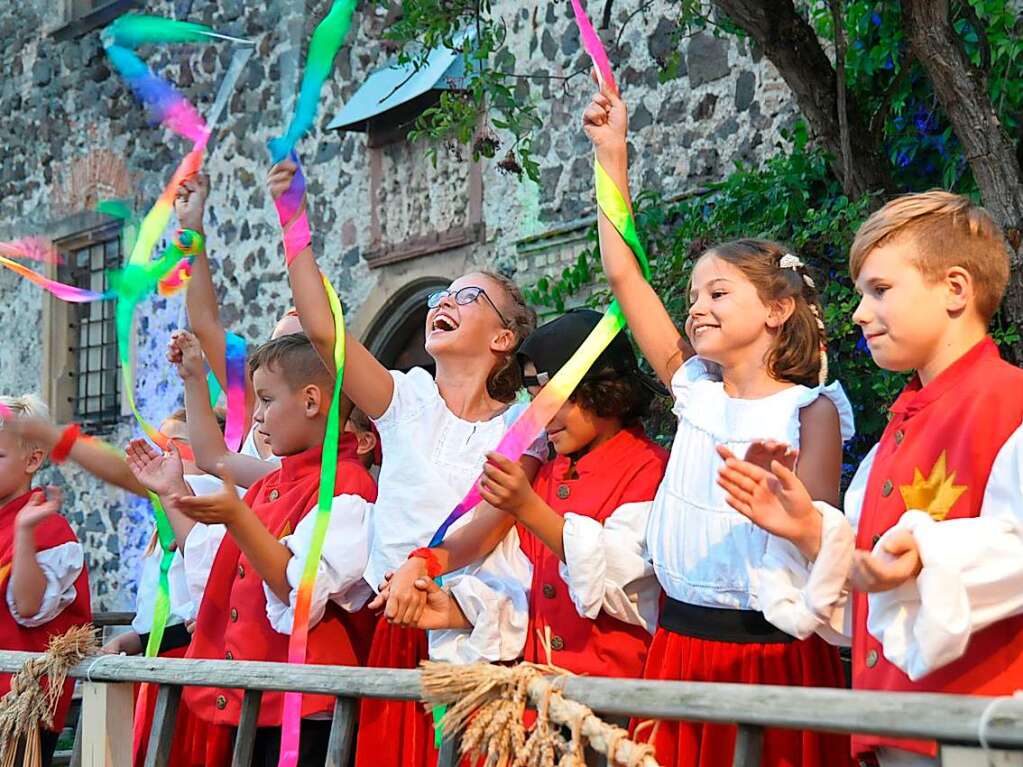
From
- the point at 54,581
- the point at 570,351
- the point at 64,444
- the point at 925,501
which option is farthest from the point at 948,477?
the point at 54,581

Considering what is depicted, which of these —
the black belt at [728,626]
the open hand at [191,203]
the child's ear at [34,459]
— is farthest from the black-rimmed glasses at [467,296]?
the child's ear at [34,459]

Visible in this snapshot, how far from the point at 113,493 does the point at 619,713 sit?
8.86m

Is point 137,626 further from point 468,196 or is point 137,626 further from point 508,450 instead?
point 468,196

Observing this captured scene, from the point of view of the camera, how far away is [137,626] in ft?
14.3

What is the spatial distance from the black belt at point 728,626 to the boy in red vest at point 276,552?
0.90 m

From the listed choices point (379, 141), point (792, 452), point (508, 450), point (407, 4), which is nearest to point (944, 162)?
point (407, 4)

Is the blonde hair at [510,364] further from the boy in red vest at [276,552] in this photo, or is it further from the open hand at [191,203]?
the open hand at [191,203]

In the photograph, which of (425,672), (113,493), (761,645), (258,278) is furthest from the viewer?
(113,493)

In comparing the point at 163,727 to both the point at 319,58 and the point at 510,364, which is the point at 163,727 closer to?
the point at 510,364

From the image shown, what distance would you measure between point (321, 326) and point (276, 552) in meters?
0.50

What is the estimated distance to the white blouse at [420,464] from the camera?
315 centimetres

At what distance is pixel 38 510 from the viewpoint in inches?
145

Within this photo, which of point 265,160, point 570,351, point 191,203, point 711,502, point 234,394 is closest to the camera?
point 711,502

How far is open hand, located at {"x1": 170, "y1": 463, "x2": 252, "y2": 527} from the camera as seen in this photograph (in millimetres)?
2887
